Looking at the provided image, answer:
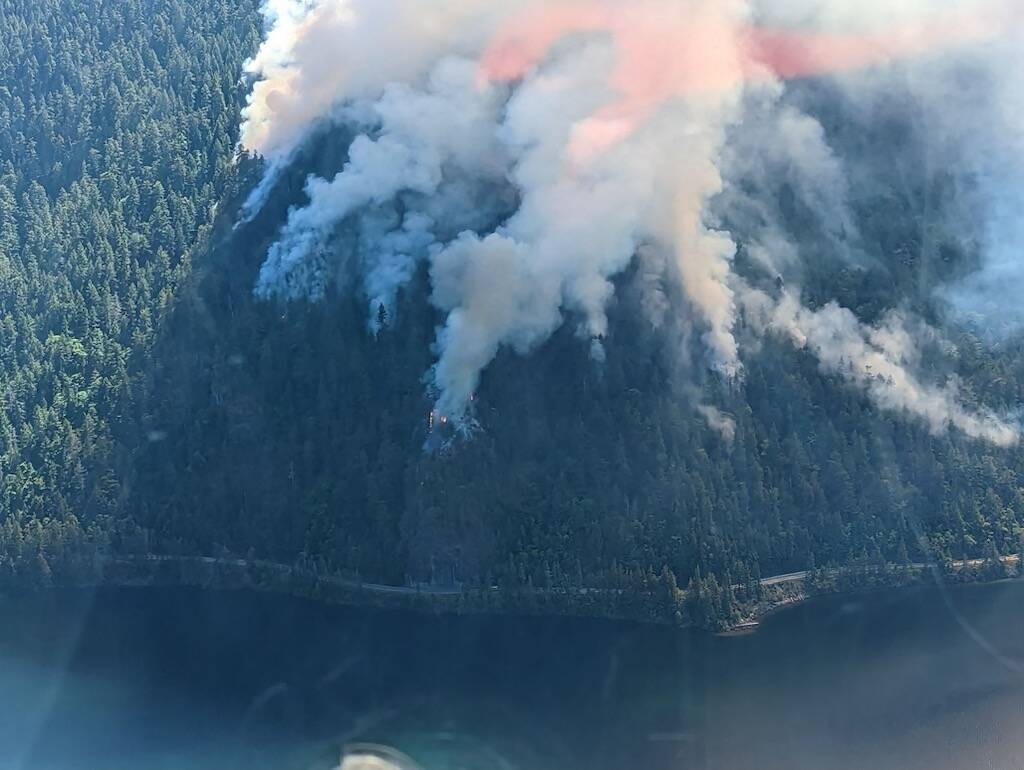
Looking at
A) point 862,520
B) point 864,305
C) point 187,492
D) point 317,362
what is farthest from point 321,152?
point 862,520

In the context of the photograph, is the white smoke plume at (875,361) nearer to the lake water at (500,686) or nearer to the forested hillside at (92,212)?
the lake water at (500,686)

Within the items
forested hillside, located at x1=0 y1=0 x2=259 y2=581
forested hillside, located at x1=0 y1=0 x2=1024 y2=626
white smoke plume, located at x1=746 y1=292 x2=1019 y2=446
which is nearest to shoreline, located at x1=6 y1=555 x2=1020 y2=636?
forested hillside, located at x1=0 y1=0 x2=1024 y2=626

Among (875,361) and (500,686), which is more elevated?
(875,361)

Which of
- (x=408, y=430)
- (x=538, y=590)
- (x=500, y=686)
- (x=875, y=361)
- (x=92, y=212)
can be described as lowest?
(x=500, y=686)

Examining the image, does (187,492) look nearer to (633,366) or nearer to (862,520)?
(633,366)

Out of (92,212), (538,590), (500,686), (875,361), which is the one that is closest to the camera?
(500,686)

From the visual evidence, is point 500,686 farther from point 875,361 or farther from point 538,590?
point 875,361

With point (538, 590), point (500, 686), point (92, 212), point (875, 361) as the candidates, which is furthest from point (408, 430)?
point (92, 212)

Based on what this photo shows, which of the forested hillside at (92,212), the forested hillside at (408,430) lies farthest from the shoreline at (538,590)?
the forested hillside at (92,212)
